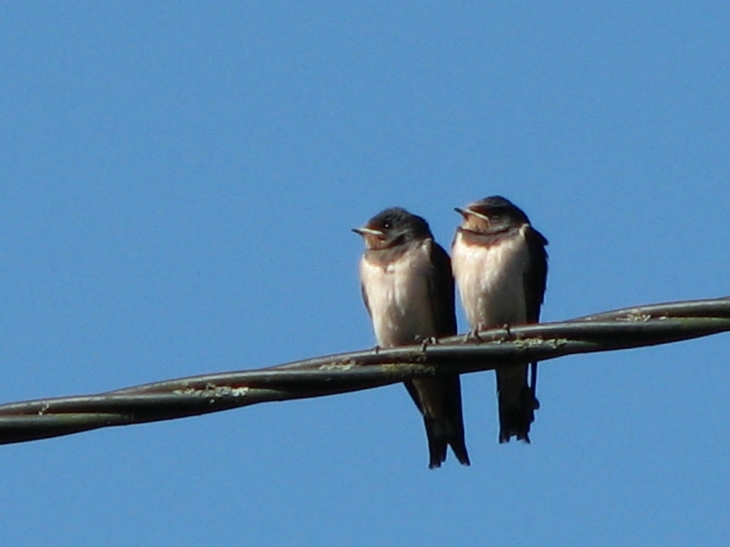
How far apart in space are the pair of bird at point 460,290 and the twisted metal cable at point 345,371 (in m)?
3.25

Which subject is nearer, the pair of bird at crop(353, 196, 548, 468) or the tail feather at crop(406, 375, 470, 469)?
the pair of bird at crop(353, 196, 548, 468)

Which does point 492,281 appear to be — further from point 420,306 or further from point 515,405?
point 515,405

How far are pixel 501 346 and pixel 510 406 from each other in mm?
3517

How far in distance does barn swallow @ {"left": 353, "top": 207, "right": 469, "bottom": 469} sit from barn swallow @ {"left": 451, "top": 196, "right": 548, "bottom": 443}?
209mm

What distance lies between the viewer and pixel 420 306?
8.66 meters

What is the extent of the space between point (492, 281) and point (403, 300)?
1.65 feet

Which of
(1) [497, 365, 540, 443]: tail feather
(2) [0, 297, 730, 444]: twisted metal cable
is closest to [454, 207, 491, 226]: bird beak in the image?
(1) [497, 365, 540, 443]: tail feather

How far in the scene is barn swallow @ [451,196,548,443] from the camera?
27.5ft

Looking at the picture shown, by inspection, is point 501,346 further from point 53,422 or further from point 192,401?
point 53,422

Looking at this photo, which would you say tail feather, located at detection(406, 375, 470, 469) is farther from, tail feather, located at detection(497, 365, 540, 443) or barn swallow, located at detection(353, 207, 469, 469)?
tail feather, located at detection(497, 365, 540, 443)

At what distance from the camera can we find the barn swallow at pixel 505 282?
8.37 meters

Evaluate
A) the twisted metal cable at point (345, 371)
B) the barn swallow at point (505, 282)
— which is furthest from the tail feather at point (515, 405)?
the twisted metal cable at point (345, 371)

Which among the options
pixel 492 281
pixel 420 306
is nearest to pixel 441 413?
pixel 420 306

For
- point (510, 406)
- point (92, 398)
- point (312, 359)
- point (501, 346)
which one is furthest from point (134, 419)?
point (510, 406)
